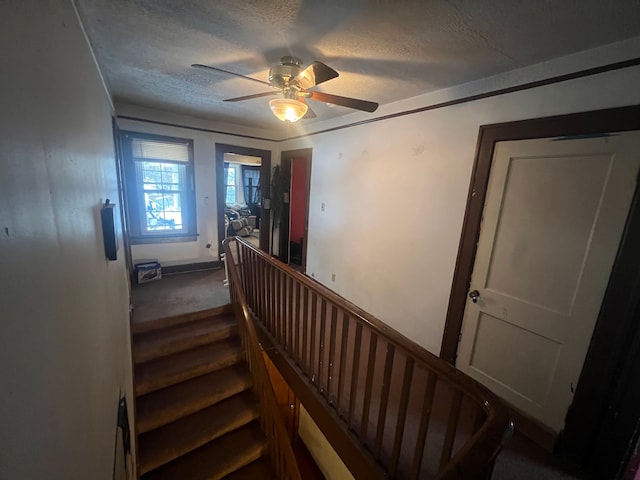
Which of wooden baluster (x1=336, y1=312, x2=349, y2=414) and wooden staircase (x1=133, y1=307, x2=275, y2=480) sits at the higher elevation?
wooden baluster (x1=336, y1=312, x2=349, y2=414)

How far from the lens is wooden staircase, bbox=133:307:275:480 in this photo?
1952 mm

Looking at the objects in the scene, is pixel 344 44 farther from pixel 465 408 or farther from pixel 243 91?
pixel 465 408

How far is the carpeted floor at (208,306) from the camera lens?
1.43 meters

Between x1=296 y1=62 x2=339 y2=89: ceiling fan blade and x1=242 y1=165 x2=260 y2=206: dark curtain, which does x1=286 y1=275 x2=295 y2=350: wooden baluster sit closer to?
x1=296 y1=62 x2=339 y2=89: ceiling fan blade

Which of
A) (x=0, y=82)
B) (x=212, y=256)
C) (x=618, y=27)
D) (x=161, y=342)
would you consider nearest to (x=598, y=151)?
(x=618, y=27)

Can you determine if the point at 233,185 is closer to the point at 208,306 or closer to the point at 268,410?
the point at 208,306

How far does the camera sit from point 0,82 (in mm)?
432

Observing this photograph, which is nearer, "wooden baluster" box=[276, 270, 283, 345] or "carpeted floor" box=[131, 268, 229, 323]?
"wooden baluster" box=[276, 270, 283, 345]

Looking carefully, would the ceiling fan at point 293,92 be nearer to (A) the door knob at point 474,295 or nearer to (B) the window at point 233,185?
(A) the door knob at point 474,295

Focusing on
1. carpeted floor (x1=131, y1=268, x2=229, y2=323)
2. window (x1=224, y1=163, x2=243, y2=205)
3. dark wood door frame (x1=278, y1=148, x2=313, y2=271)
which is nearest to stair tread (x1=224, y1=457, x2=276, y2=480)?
carpeted floor (x1=131, y1=268, x2=229, y2=323)

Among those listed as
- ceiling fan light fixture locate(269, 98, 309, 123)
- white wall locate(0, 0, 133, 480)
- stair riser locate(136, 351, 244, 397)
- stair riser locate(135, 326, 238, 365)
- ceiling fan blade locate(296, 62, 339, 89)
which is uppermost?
ceiling fan blade locate(296, 62, 339, 89)

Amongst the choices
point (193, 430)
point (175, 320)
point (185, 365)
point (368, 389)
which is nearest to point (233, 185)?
point (175, 320)

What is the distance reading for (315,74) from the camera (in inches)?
58.5

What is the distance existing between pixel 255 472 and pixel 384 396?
5.59 ft
